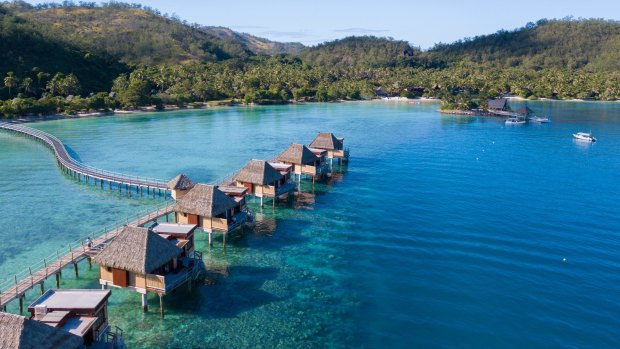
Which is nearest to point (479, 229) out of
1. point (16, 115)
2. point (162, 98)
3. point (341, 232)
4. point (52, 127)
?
point (341, 232)

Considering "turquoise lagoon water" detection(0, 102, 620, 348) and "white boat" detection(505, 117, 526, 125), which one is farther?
"white boat" detection(505, 117, 526, 125)

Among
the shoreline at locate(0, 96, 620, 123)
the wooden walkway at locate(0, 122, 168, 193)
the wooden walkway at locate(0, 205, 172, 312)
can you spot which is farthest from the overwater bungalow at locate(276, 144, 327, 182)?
Result: the shoreline at locate(0, 96, 620, 123)

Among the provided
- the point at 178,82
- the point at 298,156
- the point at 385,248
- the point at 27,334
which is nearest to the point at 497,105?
the point at 298,156

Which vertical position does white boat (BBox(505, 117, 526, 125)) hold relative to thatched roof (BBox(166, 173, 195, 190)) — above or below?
above

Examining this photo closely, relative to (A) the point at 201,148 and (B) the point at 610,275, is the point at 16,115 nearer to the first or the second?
(A) the point at 201,148

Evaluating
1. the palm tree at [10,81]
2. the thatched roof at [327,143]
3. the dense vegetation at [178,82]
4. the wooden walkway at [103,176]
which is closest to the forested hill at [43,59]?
the dense vegetation at [178,82]

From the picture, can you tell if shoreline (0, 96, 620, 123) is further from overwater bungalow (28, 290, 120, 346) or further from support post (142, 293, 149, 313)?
overwater bungalow (28, 290, 120, 346)
